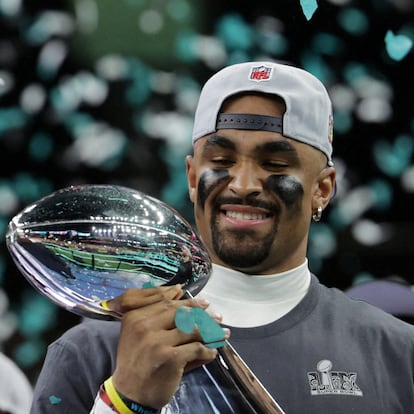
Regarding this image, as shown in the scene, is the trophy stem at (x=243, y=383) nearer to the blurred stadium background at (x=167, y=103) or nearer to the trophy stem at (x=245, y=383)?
the trophy stem at (x=245, y=383)

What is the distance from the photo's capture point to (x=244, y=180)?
1398mm

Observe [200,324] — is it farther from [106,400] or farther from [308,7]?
[308,7]

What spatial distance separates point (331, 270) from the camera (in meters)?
2.88

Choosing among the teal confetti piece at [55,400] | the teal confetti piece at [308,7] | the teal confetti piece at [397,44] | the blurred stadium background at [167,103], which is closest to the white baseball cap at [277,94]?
the teal confetti piece at [308,7]

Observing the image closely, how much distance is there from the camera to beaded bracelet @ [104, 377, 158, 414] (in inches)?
41.9

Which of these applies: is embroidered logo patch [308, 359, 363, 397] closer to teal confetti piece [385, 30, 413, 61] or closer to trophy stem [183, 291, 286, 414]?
trophy stem [183, 291, 286, 414]

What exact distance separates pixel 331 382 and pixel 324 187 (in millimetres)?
343

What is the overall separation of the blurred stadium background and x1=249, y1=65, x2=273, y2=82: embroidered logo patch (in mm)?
1317

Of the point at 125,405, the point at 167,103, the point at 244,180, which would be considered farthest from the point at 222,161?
the point at 167,103

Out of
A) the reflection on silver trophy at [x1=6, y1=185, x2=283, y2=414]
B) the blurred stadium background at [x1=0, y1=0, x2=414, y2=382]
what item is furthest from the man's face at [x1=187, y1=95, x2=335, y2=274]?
the blurred stadium background at [x1=0, y1=0, x2=414, y2=382]

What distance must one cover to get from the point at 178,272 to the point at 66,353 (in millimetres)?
390

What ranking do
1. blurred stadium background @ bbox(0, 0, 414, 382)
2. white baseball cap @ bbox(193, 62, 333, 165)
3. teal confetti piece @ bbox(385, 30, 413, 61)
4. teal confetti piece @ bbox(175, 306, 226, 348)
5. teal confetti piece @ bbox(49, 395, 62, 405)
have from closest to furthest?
teal confetti piece @ bbox(175, 306, 226, 348) < teal confetti piece @ bbox(49, 395, 62, 405) < white baseball cap @ bbox(193, 62, 333, 165) < teal confetti piece @ bbox(385, 30, 413, 61) < blurred stadium background @ bbox(0, 0, 414, 382)

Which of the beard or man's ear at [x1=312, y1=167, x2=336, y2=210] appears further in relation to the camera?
man's ear at [x1=312, y1=167, x2=336, y2=210]

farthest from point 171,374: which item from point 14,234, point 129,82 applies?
point 129,82
